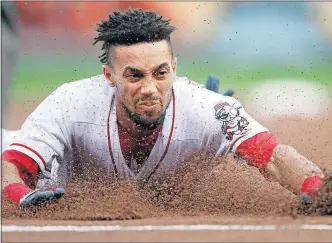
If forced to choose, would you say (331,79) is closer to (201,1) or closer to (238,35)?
(238,35)

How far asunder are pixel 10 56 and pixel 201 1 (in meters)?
6.90

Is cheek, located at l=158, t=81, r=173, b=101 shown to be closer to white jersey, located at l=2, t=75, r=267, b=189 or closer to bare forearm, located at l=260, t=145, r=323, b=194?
white jersey, located at l=2, t=75, r=267, b=189

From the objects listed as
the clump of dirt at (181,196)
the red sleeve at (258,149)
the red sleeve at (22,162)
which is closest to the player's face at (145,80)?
the clump of dirt at (181,196)

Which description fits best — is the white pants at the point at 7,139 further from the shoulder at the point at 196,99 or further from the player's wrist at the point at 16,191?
the shoulder at the point at 196,99

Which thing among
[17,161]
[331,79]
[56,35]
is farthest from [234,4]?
[17,161]

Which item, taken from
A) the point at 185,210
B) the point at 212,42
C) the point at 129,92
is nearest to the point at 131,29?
the point at 129,92

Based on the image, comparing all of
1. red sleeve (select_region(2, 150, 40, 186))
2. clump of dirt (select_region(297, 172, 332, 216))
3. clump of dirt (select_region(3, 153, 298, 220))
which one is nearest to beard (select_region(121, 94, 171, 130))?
clump of dirt (select_region(3, 153, 298, 220))

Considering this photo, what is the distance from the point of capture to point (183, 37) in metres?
11.0

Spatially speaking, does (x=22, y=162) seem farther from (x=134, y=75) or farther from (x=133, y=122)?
(x=134, y=75)

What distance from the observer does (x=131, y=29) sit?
4.77 meters

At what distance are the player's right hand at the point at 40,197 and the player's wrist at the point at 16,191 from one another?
0.42 feet

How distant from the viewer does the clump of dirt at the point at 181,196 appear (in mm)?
4102

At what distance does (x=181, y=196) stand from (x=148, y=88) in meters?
0.67

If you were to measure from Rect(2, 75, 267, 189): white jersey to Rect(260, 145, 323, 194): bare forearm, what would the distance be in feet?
0.81
